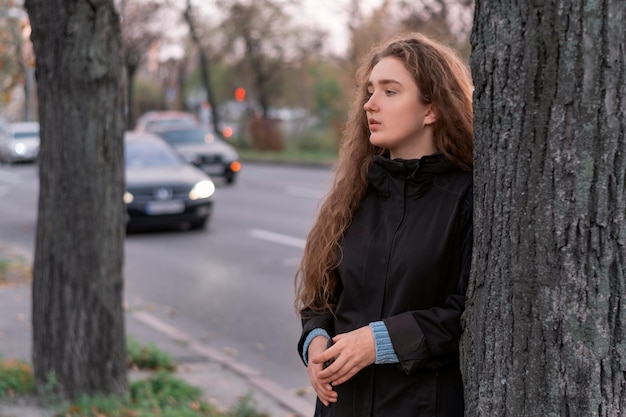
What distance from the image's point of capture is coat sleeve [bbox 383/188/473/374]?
2.24 meters

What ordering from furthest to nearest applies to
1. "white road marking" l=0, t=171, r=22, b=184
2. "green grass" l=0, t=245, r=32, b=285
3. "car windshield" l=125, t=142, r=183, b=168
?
"white road marking" l=0, t=171, r=22, b=184
"car windshield" l=125, t=142, r=183, b=168
"green grass" l=0, t=245, r=32, b=285

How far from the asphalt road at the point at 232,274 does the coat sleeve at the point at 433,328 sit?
81cm

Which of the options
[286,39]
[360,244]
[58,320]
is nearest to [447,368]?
[360,244]

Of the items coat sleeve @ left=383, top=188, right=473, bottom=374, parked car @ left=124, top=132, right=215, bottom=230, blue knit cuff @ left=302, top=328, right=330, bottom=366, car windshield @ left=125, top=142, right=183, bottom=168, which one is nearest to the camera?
coat sleeve @ left=383, top=188, right=473, bottom=374

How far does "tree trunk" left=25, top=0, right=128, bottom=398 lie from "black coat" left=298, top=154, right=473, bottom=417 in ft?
10.0

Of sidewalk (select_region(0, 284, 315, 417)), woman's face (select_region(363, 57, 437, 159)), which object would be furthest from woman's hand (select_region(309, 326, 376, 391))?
sidewalk (select_region(0, 284, 315, 417))

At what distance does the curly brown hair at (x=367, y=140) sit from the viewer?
2.41m

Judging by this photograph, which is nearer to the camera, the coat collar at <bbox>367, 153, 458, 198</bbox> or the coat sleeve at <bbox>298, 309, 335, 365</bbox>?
the coat collar at <bbox>367, 153, 458, 198</bbox>

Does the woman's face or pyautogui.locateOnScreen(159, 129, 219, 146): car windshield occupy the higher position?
the woman's face

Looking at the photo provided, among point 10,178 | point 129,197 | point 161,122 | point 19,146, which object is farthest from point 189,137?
point 19,146

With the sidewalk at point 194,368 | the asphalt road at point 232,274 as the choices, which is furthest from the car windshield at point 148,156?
the sidewalk at point 194,368

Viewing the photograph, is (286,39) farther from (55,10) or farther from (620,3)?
Answer: (620,3)

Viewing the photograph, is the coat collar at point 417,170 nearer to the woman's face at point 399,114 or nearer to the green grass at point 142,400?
the woman's face at point 399,114

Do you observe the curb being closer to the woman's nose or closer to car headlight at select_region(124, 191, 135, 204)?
the woman's nose
